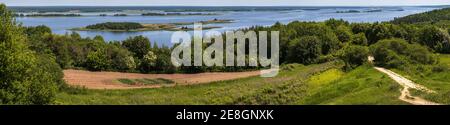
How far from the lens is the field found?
25.9m

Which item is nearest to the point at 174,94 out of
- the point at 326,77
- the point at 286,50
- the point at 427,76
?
the point at 326,77

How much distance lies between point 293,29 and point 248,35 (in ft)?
18.6

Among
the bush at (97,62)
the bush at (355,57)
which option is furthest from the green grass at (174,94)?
the bush at (97,62)

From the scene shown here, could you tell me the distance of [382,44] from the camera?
154ft

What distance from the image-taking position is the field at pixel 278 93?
25.9 m

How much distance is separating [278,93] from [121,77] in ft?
74.8

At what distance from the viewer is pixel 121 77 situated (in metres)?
47.8

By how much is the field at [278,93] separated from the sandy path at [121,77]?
125 inches

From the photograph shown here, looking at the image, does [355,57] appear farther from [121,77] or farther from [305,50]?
[121,77]

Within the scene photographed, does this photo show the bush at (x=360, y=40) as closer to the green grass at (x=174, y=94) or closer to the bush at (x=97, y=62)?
the green grass at (x=174, y=94)

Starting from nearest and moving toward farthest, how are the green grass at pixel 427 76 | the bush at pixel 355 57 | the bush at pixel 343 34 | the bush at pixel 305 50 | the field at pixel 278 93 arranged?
the field at pixel 278 93, the green grass at pixel 427 76, the bush at pixel 355 57, the bush at pixel 305 50, the bush at pixel 343 34

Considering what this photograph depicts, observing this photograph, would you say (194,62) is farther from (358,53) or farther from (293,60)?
(358,53)

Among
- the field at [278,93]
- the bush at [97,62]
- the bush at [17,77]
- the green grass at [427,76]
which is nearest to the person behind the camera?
the bush at [17,77]

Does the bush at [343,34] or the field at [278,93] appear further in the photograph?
the bush at [343,34]
